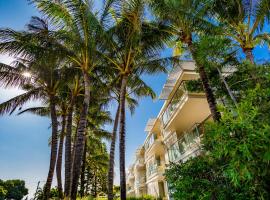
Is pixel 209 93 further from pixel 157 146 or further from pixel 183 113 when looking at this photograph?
pixel 157 146

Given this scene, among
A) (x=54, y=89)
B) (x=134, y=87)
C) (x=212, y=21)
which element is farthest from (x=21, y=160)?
(x=212, y=21)

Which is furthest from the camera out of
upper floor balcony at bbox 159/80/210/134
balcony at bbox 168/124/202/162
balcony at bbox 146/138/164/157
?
balcony at bbox 146/138/164/157

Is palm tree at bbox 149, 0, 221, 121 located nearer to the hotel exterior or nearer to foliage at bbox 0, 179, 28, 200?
the hotel exterior

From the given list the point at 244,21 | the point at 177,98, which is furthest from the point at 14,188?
the point at 244,21

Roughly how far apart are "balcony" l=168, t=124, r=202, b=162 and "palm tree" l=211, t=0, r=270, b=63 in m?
5.29

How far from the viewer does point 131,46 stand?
39.8 feet

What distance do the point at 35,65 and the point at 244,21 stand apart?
11.5m

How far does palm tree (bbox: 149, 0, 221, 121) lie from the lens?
28.0ft

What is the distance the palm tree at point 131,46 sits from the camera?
11078mm

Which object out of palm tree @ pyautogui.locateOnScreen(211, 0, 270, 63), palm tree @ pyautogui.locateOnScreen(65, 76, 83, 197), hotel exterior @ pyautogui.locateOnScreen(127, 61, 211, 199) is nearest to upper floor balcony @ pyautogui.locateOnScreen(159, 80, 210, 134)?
hotel exterior @ pyautogui.locateOnScreen(127, 61, 211, 199)

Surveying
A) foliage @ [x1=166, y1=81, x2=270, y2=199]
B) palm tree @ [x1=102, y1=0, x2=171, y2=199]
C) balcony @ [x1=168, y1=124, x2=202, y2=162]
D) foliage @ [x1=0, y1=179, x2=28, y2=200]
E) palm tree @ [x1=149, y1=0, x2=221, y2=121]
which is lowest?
foliage @ [x1=166, y1=81, x2=270, y2=199]

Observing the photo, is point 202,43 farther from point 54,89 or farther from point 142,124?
point 142,124

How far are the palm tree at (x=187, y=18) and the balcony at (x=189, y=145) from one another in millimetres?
4686

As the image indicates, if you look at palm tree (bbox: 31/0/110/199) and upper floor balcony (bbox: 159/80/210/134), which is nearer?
palm tree (bbox: 31/0/110/199)
